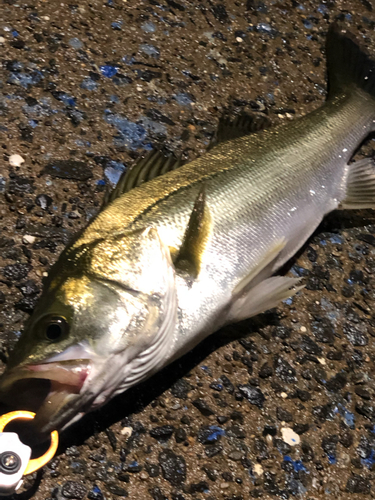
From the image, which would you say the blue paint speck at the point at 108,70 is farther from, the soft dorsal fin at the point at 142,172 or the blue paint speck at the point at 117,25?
the soft dorsal fin at the point at 142,172

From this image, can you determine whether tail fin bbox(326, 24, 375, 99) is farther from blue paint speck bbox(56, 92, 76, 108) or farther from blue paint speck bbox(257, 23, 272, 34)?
blue paint speck bbox(56, 92, 76, 108)

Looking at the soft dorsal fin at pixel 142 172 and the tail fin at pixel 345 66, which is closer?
the soft dorsal fin at pixel 142 172

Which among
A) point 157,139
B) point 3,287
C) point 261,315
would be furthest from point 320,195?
point 3,287

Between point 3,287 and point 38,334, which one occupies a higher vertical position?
point 38,334

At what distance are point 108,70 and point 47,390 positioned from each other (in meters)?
2.03

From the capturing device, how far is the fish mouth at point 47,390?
1.44 meters

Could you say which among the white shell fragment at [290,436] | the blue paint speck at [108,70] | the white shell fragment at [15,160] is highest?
the blue paint speck at [108,70]

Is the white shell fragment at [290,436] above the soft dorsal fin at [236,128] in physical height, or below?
below

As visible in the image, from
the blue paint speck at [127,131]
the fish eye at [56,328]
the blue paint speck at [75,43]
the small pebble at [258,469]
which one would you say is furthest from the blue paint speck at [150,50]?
the small pebble at [258,469]

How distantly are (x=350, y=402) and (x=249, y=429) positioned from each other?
58 centimetres

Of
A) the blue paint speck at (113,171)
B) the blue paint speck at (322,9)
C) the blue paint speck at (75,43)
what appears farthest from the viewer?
the blue paint speck at (322,9)

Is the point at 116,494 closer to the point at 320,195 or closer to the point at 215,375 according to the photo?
the point at 215,375

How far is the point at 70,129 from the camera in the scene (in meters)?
2.56

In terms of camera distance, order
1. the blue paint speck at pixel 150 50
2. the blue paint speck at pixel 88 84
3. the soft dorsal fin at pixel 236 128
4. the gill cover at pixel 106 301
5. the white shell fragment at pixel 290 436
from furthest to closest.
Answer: the blue paint speck at pixel 150 50 → the blue paint speck at pixel 88 84 → the soft dorsal fin at pixel 236 128 → the white shell fragment at pixel 290 436 → the gill cover at pixel 106 301
